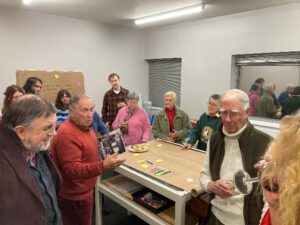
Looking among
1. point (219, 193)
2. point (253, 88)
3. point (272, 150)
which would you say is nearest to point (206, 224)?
point (219, 193)

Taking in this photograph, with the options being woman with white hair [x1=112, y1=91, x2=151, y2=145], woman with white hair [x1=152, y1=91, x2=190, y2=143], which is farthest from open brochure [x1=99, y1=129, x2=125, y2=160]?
woman with white hair [x1=152, y1=91, x2=190, y2=143]

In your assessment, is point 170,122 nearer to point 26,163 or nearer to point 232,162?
point 232,162

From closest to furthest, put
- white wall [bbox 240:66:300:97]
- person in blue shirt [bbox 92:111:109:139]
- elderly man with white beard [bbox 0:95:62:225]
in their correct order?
elderly man with white beard [bbox 0:95:62:225], person in blue shirt [bbox 92:111:109:139], white wall [bbox 240:66:300:97]

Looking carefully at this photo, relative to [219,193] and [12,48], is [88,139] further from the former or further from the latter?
[12,48]

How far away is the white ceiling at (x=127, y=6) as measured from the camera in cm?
344

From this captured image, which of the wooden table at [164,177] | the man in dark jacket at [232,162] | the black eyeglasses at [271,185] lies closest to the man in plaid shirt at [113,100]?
the wooden table at [164,177]

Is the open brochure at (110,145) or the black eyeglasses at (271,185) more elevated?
the black eyeglasses at (271,185)

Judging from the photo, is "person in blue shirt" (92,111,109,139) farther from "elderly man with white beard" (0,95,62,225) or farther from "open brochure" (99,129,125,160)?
"elderly man with white beard" (0,95,62,225)

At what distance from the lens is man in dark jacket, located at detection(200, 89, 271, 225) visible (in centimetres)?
134

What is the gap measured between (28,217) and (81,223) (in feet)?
2.88

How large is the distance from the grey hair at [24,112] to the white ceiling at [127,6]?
8.91 feet

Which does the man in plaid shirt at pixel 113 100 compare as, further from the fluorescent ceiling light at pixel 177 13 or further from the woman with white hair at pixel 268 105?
the woman with white hair at pixel 268 105

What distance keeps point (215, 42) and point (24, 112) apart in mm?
3870

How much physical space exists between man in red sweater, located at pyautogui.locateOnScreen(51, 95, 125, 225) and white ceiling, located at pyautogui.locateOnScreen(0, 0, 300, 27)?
231 centimetres
